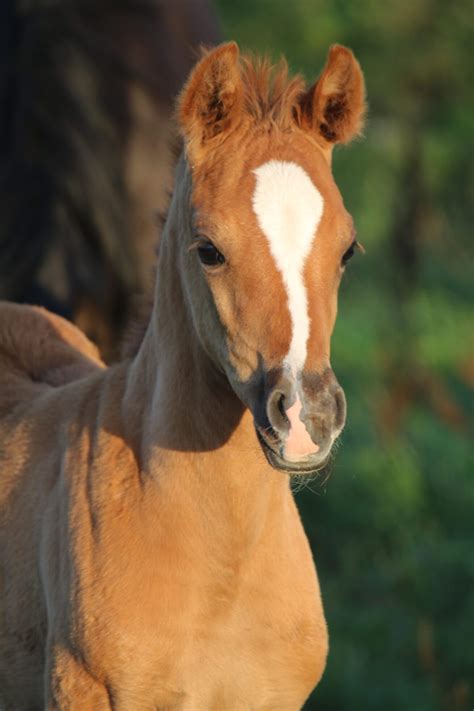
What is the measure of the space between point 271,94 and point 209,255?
1.55 feet

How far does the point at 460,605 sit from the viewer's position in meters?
6.22

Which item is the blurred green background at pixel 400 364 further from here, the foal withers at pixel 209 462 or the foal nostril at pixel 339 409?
the foal nostril at pixel 339 409

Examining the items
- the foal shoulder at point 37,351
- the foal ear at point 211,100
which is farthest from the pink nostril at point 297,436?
the foal shoulder at point 37,351

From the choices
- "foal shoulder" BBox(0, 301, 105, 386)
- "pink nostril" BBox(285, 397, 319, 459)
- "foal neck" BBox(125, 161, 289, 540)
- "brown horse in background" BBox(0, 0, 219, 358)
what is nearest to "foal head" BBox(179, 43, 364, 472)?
"pink nostril" BBox(285, 397, 319, 459)

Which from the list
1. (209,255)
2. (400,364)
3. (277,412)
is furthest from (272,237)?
(400,364)

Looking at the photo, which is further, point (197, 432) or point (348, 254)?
point (197, 432)

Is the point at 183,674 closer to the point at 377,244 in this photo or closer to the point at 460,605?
the point at 460,605

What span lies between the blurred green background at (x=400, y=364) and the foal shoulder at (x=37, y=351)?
5.87 feet

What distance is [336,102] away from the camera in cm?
319

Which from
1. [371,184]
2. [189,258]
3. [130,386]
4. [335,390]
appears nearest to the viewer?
[335,390]

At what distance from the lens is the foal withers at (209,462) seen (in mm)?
2885

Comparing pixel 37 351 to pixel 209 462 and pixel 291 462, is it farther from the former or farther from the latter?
pixel 291 462

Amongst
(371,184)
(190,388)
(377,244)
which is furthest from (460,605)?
(377,244)

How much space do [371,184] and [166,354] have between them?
8.54m
